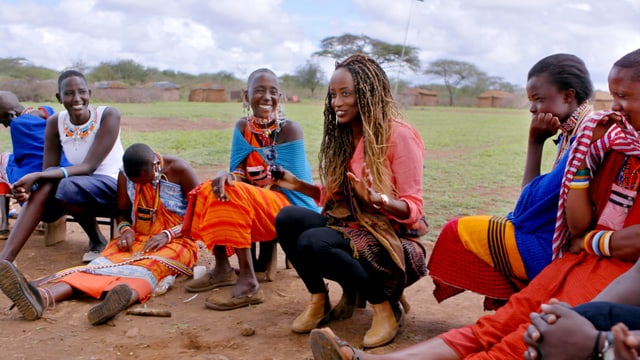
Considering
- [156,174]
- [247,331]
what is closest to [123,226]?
[156,174]

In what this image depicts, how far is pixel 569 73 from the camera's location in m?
2.84

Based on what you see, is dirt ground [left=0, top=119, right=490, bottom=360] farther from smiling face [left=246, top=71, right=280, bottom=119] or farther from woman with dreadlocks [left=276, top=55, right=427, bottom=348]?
smiling face [left=246, top=71, right=280, bottom=119]

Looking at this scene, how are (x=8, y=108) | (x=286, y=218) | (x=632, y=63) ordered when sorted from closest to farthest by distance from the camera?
1. (x=632, y=63)
2. (x=286, y=218)
3. (x=8, y=108)

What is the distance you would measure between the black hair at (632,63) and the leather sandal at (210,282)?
2575mm

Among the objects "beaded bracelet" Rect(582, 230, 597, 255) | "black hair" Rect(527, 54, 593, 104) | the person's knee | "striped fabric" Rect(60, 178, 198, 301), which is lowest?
"striped fabric" Rect(60, 178, 198, 301)

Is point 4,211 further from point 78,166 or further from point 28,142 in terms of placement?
point 78,166

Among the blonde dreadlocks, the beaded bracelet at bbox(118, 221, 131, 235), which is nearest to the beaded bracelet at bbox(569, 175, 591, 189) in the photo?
the blonde dreadlocks

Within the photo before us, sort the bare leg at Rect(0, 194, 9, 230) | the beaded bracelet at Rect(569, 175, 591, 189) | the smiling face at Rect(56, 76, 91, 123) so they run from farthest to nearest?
the bare leg at Rect(0, 194, 9, 230) < the smiling face at Rect(56, 76, 91, 123) < the beaded bracelet at Rect(569, 175, 591, 189)

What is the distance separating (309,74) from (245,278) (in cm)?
4597

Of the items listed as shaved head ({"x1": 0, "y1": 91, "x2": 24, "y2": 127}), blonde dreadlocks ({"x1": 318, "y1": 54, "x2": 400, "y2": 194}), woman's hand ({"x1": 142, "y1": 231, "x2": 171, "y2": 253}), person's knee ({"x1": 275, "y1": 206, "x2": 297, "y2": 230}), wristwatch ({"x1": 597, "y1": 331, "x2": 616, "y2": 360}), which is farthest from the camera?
shaved head ({"x1": 0, "y1": 91, "x2": 24, "y2": 127})

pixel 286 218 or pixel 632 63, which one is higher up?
pixel 632 63

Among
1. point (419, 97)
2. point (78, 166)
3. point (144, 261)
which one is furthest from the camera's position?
point (419, 97)

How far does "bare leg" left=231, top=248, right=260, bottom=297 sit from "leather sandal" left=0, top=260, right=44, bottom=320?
3.44 feet

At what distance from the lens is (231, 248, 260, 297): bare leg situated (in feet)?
12.0
